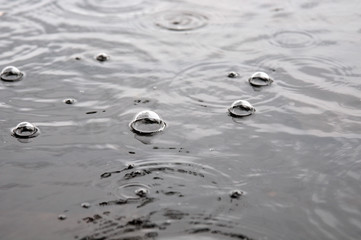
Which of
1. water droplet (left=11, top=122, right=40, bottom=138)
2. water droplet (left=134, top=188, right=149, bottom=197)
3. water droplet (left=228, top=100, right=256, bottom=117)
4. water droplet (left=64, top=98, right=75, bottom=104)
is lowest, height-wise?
water droplet (left=134, top=188, right=149, bottom=197)

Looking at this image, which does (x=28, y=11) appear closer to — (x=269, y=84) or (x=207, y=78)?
→ (x=207, y=78)

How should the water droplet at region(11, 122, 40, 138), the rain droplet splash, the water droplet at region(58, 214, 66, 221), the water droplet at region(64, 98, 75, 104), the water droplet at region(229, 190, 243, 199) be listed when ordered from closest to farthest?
the water droplet at region(58, 214, 66, 221) < the water droplet at region(229, 190, 243, 199) < the water droplet at region(11, 122, 40, 138) < the water droplet at region(64, 98, 75, 104) < the rain droplet splash

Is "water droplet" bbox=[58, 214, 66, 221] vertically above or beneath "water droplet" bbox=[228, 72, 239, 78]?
beneath

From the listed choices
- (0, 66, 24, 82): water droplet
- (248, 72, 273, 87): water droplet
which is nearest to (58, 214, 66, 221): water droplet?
(0, 66, 24, 82): water droplet

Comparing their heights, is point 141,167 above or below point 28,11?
below

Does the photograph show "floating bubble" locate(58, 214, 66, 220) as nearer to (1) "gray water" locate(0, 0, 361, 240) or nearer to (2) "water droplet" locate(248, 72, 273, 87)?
(1) "gray water" locate(0, 0, 361, 240)

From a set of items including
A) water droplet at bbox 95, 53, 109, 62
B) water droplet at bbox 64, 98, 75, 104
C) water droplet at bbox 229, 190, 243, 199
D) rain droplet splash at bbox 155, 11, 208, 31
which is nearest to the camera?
water droplet at bbox 229, 190, 243, 199

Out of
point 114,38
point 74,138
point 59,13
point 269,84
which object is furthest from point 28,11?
point 269,84
